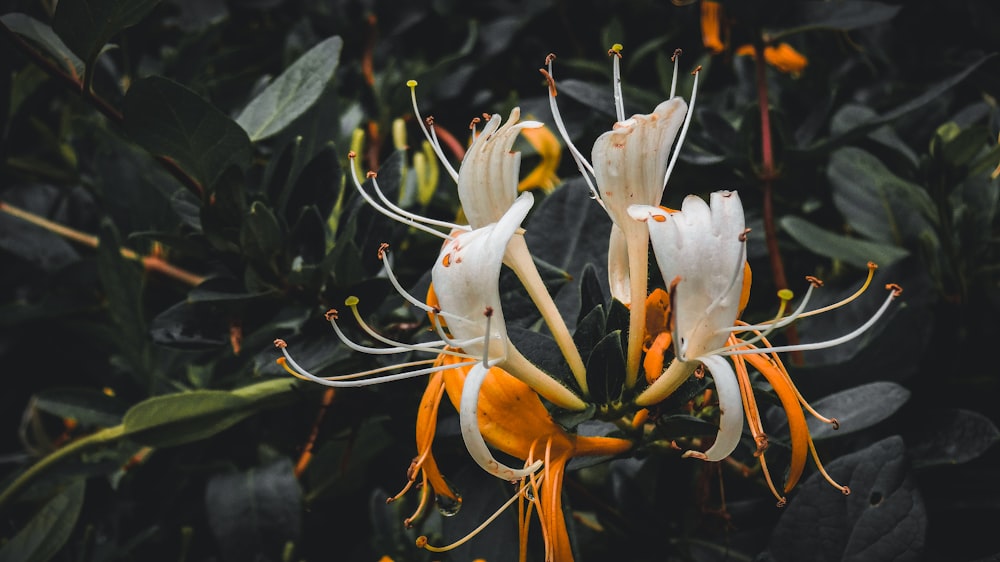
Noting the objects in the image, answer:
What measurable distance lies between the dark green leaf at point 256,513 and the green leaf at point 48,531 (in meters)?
0.17

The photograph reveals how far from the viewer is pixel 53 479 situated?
1.10 meters

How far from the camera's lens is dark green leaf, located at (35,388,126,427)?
3.57 feet

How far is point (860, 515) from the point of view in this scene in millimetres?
746

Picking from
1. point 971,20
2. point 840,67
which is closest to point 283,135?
point 840,67

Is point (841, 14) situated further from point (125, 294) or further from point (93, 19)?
point (125, 294)

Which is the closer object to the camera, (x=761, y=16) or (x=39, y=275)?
(x=761, y=16)

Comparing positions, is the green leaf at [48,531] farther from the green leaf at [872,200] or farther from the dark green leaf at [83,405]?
the green leaf at [872,200]

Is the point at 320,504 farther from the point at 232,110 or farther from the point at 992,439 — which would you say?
the point at 992,439

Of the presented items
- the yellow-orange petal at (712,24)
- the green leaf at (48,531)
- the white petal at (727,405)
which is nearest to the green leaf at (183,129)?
the green leaf at (48,531)

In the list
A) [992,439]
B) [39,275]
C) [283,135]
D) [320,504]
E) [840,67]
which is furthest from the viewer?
[840,67]

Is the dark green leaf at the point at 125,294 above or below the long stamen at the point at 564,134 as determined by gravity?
below

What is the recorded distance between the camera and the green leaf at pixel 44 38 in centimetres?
87

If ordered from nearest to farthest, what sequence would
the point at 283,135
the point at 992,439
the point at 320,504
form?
the point at 992,439 < the point at 283,135 < the point at 320,504

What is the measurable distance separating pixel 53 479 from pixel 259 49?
86 centimetres
